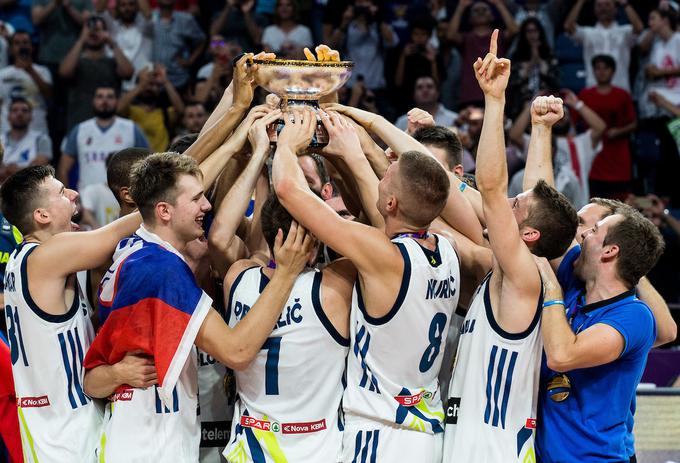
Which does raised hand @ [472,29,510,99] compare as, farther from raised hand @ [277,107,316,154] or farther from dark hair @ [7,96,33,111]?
dark hair @ [7,96,33,111]

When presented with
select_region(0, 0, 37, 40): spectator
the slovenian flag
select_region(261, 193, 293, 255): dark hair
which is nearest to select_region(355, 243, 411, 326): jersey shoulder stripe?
select_region(261, 193, 293, 255): dark hair

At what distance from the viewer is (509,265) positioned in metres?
4.45

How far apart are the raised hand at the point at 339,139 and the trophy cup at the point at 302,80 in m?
0.04

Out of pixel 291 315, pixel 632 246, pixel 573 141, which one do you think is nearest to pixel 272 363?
pixel 291 315

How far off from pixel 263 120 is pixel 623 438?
7.89 ft

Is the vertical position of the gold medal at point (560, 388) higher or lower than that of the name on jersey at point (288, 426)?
higher

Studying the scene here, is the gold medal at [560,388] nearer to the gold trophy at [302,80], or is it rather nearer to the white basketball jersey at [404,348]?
the white basketball jersey at [404,348]

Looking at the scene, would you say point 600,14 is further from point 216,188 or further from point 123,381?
point 123,381

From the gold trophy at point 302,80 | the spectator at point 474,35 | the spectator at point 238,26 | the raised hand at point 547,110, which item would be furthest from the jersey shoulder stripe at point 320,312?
the spectator at point 238,26

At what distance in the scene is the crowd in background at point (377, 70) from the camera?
11266 millimetres

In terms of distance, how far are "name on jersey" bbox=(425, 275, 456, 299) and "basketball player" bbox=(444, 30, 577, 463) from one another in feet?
0.48

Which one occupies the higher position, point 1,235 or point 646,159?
point 1,235

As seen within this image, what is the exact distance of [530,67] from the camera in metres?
11.7

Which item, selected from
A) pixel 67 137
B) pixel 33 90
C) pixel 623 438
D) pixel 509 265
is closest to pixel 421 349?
pixel 509 265
